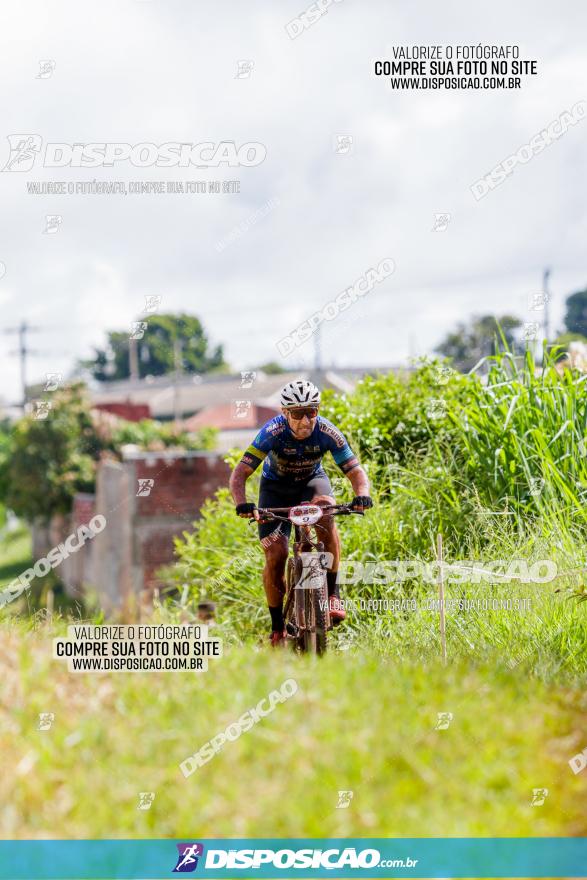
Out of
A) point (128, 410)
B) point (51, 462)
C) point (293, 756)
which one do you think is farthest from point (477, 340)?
point (128, 410)

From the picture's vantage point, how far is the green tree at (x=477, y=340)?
7.69m

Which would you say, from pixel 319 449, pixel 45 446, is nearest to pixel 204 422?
pixel 45 446

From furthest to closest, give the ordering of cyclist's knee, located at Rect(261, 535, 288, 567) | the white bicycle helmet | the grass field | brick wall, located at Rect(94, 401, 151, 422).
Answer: brick wall, located at Rect(94, 401, 151, 422)
cyclist's knee, located at Rect(261, 535, 288, 567)
the white bicycle helmet
the grass field

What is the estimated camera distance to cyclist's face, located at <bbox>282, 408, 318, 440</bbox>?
5695 millimetres

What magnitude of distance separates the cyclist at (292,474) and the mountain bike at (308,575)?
13cm

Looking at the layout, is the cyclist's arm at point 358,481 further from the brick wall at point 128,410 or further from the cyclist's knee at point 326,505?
the brick wall at point 128,410

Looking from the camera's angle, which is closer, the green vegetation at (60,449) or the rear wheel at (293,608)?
the rear wheel at (293,608)

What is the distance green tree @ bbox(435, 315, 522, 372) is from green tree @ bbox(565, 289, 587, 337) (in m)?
0.56

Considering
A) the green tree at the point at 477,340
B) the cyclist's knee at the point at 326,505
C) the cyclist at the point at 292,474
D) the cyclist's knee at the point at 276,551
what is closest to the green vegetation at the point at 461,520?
the green tree at the point at 477,340

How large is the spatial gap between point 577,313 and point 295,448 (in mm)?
2540

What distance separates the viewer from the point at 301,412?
5.69 metres

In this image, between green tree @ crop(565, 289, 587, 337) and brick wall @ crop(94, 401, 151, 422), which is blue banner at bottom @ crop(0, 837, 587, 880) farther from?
brick wall @ crop(94, 401, 151, 422)

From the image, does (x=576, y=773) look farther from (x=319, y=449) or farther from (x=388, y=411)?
(x=388, y=411)

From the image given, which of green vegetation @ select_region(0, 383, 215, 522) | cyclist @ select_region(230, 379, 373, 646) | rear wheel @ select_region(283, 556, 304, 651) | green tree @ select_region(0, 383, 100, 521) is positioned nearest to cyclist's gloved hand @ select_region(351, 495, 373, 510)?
cyclist @ select_region(230, 379, 373, 646)
